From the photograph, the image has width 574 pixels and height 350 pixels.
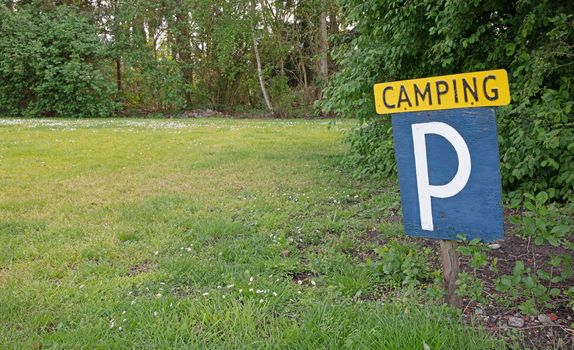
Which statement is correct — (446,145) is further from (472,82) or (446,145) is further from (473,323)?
(473,323)

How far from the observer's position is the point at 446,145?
2.10 meters

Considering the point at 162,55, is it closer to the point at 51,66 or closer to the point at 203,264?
the point at 51,66

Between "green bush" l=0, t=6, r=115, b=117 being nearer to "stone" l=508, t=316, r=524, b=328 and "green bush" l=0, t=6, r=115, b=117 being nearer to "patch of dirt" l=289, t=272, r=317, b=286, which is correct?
"patch of dirt" l=289, t=272, r=317, b=286

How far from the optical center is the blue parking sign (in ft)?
6.59

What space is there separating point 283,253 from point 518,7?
2.96m

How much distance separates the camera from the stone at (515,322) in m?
2.16

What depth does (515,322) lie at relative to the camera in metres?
2.18

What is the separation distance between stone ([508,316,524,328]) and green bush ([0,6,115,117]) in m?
20.5

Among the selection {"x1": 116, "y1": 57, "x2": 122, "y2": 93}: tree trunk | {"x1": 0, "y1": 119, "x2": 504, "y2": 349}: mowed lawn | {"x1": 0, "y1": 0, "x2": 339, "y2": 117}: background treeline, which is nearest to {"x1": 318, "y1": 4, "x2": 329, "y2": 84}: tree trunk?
{"x1": 0, "y1": 0, "x2": 339, "y2": 117}: background treeline

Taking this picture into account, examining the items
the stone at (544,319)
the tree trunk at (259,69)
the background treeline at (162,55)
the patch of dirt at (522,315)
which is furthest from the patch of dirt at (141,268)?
the tree trunk at (259,69)

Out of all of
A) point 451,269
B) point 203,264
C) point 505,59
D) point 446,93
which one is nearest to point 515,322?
point 451,269

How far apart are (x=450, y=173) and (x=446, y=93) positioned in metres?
0.38

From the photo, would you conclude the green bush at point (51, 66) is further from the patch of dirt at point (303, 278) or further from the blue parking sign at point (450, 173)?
the blue parking sign at point (450, 173)

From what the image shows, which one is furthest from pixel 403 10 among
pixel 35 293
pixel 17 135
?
pixel 17 135
